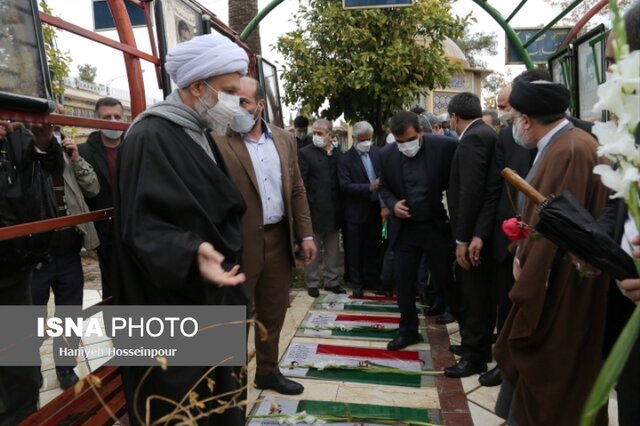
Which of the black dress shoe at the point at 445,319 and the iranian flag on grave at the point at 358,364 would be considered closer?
the iranian flag on grave at the point at 358,364

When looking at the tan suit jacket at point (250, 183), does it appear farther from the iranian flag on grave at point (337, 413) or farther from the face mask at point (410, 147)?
the face mask at point (410, 147)

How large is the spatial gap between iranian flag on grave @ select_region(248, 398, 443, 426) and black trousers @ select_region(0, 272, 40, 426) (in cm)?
115

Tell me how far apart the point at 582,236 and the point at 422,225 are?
2.47 meters

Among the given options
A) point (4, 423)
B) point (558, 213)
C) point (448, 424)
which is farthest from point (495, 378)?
point (4, 423)

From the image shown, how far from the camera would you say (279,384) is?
332 centimetres

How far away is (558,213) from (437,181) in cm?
241

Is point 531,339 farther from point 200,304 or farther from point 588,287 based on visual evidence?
point 200,304

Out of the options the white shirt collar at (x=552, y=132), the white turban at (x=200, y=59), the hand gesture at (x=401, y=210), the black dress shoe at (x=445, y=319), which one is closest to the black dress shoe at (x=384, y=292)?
the black dress shoe at (x=445, y=319)

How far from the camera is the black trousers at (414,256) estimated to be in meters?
3.95

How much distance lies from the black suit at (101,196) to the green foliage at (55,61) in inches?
34.5

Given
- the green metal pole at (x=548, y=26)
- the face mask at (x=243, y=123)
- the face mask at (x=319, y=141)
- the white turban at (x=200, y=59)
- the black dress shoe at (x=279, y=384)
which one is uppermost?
the green metal pole at (x=548, y=26)

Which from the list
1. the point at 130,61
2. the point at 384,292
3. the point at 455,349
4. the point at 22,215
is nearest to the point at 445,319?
the point at 455,349

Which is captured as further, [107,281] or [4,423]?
[107,281]

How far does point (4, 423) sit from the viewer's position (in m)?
2.51
